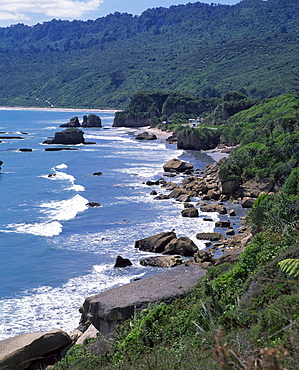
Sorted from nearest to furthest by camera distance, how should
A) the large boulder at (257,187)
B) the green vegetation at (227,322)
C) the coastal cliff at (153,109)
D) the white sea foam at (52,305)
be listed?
the green vegetation at (227,322), the white sea foam at (52,305), the large boulder at (257,187), the coastal cliff at (153,109)

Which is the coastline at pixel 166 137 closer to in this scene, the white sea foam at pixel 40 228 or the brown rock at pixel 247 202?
the brown rock at pixel 247 202

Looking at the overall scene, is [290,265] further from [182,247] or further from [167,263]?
[182,247]

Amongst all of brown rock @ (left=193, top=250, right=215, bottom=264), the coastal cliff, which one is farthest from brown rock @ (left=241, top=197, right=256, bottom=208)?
the coastal cliff

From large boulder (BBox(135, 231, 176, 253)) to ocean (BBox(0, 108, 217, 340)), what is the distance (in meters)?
0.58

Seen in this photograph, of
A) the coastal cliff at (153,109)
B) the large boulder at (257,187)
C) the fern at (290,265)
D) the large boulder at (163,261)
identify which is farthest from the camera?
the coastal cliff at (153,109)

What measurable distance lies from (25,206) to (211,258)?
2230cm

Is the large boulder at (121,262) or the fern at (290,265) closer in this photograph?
the fern at (290,265)

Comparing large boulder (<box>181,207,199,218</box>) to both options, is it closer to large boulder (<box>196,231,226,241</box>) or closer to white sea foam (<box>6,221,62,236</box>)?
large boulder (<box>196,231,226,241</box>)

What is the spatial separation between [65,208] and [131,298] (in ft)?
84.9

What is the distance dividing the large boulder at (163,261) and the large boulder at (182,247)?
0.93 m

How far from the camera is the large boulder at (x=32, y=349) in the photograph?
1445cm

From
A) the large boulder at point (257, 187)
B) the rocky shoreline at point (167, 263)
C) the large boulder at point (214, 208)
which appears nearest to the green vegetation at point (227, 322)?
the rocky shoreline at point (167, 263)

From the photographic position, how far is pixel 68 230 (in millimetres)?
34719

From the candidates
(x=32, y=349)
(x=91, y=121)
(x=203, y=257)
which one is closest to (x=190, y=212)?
(x=203, y=257)
